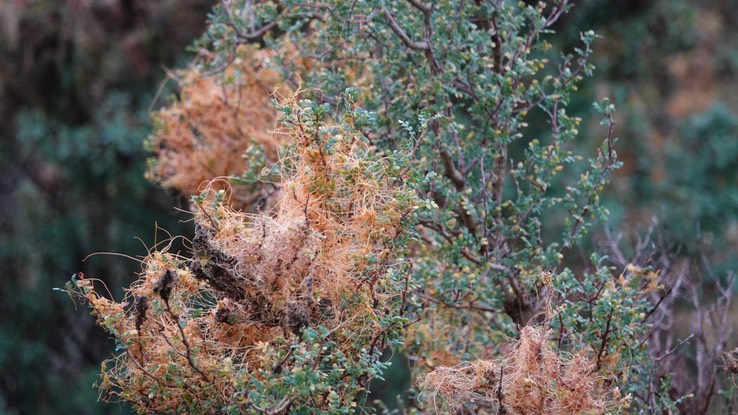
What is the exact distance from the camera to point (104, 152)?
8773 mm

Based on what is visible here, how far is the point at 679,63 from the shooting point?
11.6m

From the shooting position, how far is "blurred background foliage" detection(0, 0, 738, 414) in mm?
8320

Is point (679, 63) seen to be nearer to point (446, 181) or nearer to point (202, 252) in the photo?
→ point (446, 181)

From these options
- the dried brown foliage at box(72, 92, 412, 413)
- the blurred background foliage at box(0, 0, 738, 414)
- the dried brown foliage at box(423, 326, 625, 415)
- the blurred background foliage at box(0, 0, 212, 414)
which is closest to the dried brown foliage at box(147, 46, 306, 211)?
the dried brown foliage at box(72, 92, 412, 413)

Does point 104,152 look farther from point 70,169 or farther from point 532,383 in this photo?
point 532,383

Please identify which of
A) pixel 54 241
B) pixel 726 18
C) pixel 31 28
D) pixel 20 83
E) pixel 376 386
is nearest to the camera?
pixel 376 386

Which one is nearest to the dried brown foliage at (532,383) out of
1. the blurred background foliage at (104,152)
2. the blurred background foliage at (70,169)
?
the blurred background foliage at (104,152)

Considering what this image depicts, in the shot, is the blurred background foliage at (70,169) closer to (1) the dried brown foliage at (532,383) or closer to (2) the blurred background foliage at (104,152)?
(2) the blurred background foliage at (104,152)

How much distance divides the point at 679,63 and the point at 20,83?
801 centimetres

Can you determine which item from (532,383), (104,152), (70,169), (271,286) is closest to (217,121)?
(271,286)

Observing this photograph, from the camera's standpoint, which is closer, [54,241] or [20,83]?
[20,83]

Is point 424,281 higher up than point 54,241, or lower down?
higher up

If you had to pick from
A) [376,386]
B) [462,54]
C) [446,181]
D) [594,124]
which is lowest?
[376,386]

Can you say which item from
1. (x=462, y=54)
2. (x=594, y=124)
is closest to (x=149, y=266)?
(x=462, y=54)
